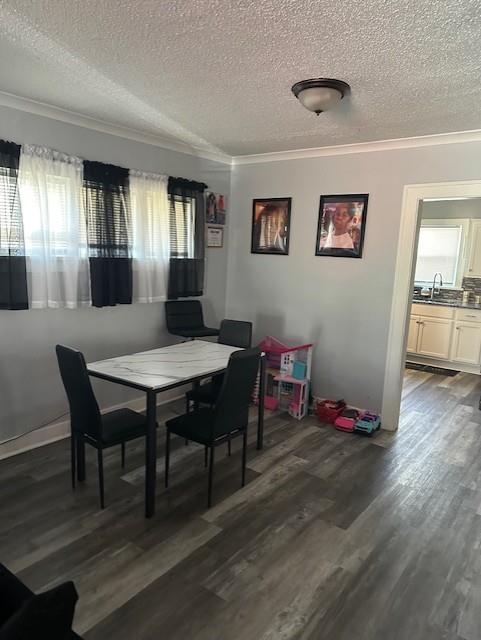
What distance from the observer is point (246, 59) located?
2162mm

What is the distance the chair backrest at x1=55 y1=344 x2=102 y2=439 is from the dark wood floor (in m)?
0.50

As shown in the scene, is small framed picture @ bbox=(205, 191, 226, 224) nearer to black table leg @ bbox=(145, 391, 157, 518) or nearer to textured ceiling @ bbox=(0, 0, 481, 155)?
textured ceiling @ bbox=(0, 0, 481, 155)

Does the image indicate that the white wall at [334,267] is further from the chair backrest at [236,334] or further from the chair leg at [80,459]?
the chair leg at [80,459]

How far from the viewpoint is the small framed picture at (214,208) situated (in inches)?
176

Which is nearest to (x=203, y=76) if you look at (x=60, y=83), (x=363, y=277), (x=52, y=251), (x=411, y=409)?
(x=60, y=83)

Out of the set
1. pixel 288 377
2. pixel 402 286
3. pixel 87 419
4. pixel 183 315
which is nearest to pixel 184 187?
pixel 183 315

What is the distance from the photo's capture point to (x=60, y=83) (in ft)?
8.46

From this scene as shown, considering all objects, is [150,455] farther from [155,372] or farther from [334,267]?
[334,267]

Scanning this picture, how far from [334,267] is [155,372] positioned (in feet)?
→ 7.20

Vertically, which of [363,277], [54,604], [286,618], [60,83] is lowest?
[286,618]

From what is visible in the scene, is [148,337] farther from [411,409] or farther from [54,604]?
[54,604]

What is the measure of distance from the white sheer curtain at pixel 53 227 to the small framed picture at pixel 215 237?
1.52 metres

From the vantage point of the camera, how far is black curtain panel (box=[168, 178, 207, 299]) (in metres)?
4.05

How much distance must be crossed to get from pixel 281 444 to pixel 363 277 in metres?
1.67
